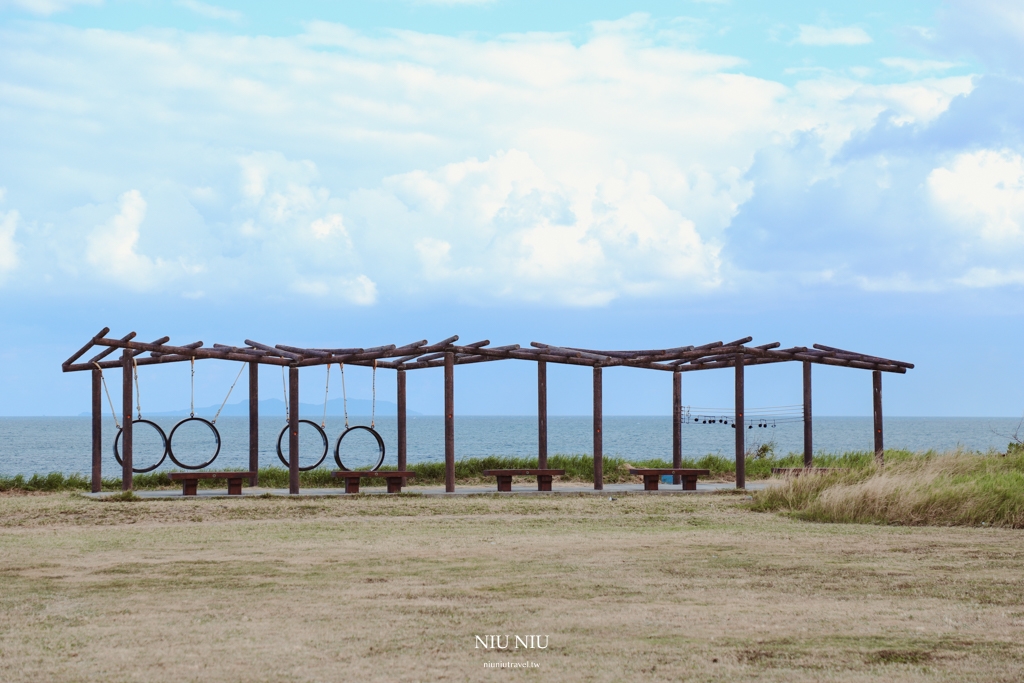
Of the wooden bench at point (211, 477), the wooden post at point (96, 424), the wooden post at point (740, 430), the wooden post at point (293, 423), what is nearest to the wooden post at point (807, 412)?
the wooden post at point (740, 430)

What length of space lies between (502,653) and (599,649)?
0.56m

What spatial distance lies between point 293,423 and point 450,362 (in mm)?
2714

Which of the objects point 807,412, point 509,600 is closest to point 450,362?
point 807,412

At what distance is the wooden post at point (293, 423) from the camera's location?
17.2 metres

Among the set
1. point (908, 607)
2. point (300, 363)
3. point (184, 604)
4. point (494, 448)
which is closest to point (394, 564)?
point (184, 604)

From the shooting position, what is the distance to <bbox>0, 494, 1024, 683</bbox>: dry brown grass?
5887 mm

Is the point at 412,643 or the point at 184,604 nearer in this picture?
the point at 412,643

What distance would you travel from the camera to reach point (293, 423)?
17.5 metres

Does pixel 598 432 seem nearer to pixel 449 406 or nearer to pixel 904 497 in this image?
pixel 449 406

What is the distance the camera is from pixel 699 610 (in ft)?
23.8

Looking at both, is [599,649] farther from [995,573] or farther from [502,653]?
[995,573]

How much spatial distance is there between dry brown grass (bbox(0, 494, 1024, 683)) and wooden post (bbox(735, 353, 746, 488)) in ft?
18.0

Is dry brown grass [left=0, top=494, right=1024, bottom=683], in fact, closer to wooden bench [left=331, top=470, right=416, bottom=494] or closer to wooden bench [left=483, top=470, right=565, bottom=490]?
wooden bench [left=331, top=470, right=416, bottom=494]

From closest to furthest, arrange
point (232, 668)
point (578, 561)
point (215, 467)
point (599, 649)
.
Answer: point (232, 668)
point (599, 649)
point (578, 561)
point (215, 467)
